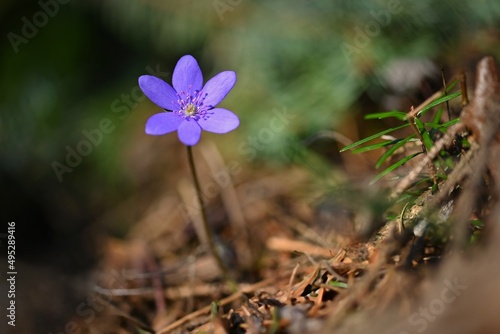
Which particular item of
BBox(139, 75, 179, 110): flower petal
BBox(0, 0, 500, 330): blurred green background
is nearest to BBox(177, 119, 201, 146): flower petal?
BBox(139, 75, 179, 110): flower petal

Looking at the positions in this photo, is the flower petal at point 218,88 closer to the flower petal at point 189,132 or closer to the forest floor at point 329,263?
the flower petal at point 189,132

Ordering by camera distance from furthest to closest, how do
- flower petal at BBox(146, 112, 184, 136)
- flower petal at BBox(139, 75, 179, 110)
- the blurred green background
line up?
the blurred green background
flower petal at BBox(139, 75, 179, 110)
flower petal at BBox(146, 112, 184, 136)

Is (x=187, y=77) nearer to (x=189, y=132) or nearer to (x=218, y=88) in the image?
(x=218, y=88)

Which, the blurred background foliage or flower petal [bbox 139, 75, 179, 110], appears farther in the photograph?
the blurred background foliage

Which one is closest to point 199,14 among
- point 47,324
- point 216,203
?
point 216,203

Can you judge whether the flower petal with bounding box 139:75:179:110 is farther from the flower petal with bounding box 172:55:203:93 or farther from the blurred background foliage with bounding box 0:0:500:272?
the blurred background foliage with bounding box 0:0:500:272

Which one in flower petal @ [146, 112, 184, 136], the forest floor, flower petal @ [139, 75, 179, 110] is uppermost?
flower petal @ [139, 75, 179, 110]

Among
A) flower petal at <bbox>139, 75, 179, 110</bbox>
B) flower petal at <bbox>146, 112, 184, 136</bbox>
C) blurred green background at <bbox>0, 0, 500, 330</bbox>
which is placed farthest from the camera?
blurred green background at <bbox>0, 0, 500, 330</bbox>
